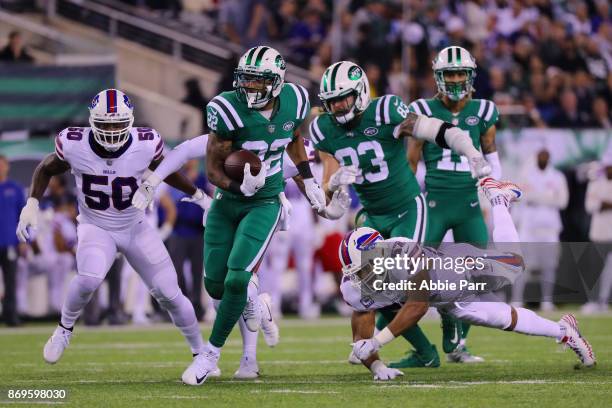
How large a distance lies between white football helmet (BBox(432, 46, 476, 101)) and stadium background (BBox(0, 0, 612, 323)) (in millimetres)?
5371

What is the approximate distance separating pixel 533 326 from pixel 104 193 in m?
2.76

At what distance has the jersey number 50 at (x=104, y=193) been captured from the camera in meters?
7.44

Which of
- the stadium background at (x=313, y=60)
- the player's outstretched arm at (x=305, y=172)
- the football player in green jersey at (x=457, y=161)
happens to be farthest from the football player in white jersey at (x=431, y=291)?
the stadium background at (x=313, y=60)

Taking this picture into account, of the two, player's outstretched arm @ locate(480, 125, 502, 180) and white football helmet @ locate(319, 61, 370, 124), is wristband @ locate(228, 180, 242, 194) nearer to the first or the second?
white football helmet @ locate(319, 61, 370, 124)

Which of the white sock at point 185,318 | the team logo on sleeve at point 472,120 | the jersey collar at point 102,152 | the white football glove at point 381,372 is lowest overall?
the white football glove at point 381,372

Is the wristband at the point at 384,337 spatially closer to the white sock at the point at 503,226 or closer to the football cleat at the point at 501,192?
the white sock at the point at 503,226

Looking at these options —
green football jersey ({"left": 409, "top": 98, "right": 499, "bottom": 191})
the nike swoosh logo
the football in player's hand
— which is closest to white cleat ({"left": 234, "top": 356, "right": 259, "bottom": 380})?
the football in player's hand

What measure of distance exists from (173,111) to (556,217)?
15.2 feet

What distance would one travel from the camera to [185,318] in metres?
7.41

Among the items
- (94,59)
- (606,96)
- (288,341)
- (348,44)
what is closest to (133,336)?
(288,341)

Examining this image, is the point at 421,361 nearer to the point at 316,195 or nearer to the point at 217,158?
the point at 316,195

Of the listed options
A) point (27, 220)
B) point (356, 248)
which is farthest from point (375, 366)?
point (27, 220)

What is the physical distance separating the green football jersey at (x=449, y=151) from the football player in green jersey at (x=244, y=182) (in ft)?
4.09

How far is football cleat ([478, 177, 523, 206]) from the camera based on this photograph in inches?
286
